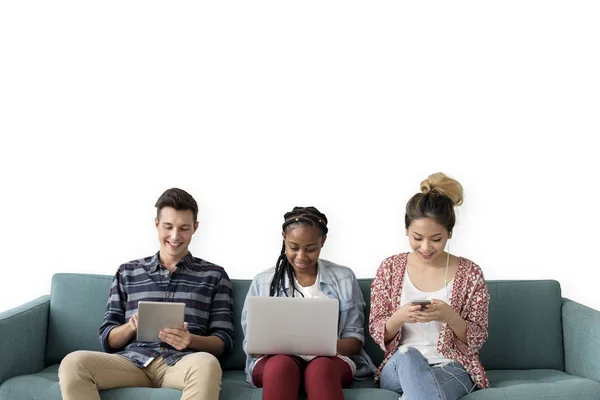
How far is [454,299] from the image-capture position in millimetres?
3291

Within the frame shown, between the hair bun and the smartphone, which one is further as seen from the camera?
the hair bun

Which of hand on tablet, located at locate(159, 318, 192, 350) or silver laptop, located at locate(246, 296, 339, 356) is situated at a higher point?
silver laptop, located at locate(246, 296, 339, 356)

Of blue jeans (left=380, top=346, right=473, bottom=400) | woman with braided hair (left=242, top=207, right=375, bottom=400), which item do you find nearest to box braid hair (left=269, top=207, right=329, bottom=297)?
woman with braided hair (left=242, top=207, right=375, bottom=400)

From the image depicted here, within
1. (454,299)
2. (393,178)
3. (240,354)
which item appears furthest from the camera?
(393,178)

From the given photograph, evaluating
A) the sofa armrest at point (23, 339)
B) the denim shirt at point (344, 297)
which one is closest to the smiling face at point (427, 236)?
the denim shirt at point (344, 297)

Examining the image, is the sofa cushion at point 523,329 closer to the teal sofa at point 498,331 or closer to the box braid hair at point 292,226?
the teal sofa at point 498,331

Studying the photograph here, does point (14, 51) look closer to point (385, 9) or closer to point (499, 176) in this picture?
point (385, 9)

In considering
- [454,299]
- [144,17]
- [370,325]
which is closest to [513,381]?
[454,299]

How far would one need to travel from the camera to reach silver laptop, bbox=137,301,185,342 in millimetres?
3109

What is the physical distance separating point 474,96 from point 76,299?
7.00 ft

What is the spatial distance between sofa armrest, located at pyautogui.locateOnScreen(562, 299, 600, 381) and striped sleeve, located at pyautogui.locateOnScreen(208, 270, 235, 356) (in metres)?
1.46

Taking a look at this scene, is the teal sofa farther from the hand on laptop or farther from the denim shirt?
the hand on laptop

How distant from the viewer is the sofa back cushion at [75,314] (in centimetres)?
360

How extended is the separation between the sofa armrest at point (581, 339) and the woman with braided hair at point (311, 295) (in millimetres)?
886
